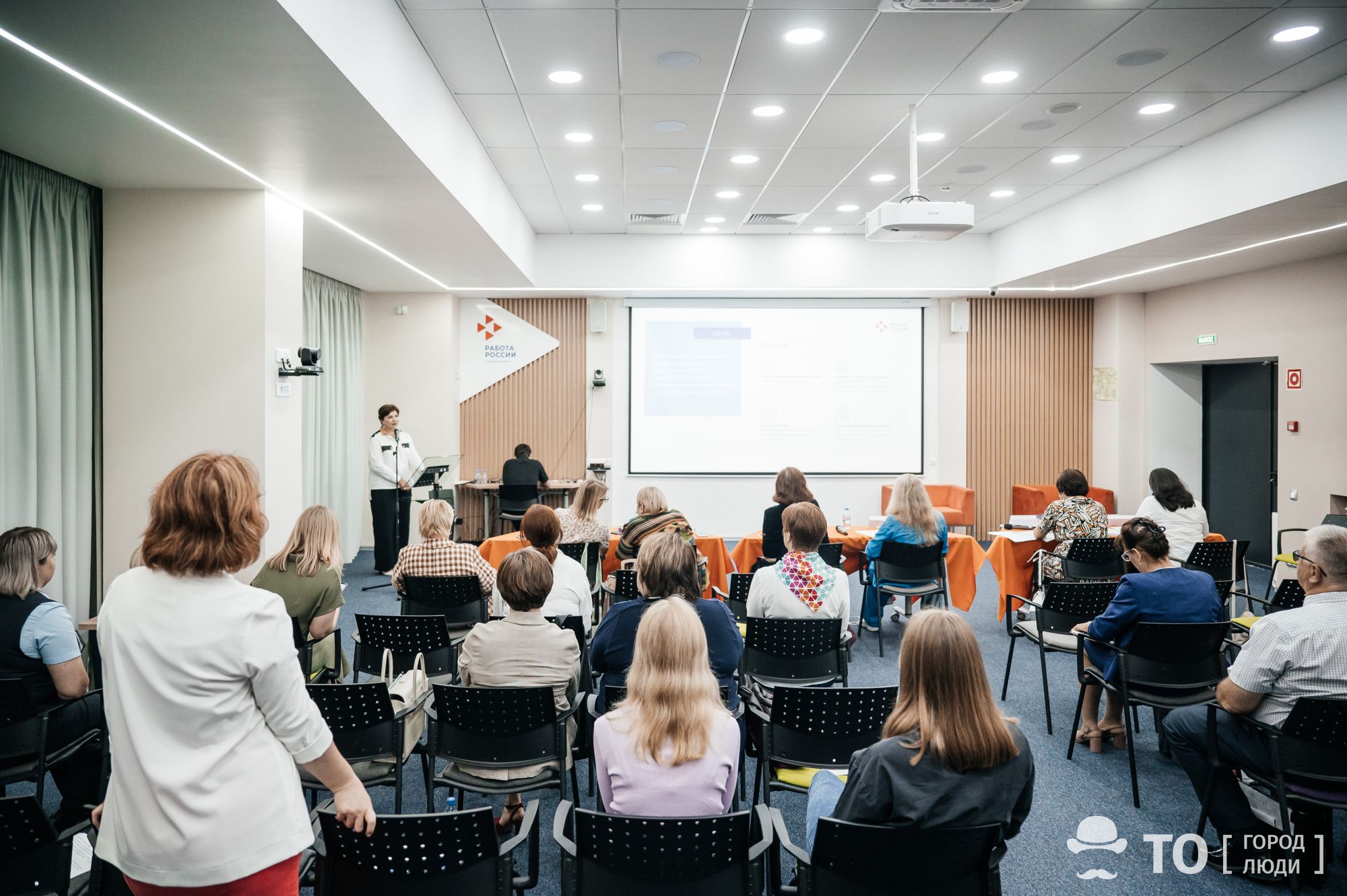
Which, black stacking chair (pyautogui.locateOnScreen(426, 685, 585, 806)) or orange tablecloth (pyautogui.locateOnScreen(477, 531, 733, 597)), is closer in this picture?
black stacking chair (pyautogui.locateOnScreen(426, 685, 585, 806))

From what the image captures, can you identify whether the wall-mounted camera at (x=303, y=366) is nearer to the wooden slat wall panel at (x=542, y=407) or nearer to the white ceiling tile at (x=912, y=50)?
the white ceiling tile at (x=912, y=50)

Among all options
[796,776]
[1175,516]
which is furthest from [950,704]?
[1175,516]

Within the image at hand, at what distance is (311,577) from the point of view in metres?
3.59

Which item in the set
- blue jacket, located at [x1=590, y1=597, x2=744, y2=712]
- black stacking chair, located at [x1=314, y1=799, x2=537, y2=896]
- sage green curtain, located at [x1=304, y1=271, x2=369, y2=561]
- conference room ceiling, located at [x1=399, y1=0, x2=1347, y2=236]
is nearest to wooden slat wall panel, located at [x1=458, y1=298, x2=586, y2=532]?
sage green curtain, located at [x1=304, y1=271, x2=369, y2=561]

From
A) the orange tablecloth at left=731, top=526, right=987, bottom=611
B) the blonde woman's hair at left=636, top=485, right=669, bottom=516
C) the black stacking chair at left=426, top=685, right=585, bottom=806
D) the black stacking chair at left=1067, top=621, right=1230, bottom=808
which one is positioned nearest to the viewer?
the black stacking chair at left=426, top=685, right=585, bottom=806

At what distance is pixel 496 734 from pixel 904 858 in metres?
1.44

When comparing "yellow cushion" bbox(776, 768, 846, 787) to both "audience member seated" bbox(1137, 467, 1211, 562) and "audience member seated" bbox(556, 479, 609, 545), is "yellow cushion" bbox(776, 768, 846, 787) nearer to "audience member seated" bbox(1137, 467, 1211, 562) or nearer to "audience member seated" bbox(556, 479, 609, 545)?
"audience member seated" bbox(556, 479, 609, 545)

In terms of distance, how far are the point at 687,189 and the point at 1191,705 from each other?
5941 millimetres

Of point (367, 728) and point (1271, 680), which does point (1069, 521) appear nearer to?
point (1271, 680)

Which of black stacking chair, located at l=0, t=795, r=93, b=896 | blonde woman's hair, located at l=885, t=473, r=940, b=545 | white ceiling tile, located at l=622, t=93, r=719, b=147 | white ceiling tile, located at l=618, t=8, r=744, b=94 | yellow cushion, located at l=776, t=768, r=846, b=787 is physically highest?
white ceiling tile, located at l=622, t=93, r=719, b=147

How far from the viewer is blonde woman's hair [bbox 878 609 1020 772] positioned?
183 cm

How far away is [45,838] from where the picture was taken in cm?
195

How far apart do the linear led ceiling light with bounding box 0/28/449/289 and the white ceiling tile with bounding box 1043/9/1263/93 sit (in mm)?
5052

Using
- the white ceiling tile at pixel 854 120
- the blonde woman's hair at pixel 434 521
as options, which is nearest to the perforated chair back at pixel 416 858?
the blonde woman's hair at pixel 434 521
